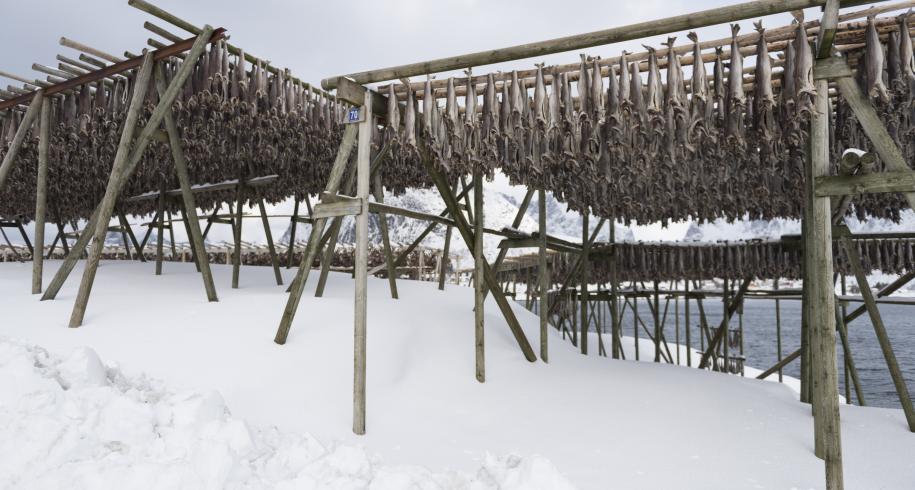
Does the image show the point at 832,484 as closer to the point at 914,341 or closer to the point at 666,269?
the point at 666,269

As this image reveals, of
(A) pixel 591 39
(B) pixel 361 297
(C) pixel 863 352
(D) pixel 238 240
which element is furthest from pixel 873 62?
(C) pixel 863 352

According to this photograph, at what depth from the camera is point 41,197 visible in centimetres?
726

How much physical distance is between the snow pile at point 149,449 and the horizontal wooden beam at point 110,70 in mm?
4059

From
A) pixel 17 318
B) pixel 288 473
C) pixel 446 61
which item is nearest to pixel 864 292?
pixel 446 61

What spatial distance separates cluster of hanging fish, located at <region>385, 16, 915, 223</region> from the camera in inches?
154

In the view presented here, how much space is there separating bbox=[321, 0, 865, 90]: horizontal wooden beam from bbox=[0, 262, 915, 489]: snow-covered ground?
9.53 feet

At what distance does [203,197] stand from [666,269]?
39.6 ft

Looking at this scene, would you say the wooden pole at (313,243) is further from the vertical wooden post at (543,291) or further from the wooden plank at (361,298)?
the vertical wooden post at (543,291)

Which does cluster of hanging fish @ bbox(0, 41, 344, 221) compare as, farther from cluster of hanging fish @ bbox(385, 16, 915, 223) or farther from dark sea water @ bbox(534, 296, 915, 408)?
dark sea water @ bbox(534, 296, 915, 408)

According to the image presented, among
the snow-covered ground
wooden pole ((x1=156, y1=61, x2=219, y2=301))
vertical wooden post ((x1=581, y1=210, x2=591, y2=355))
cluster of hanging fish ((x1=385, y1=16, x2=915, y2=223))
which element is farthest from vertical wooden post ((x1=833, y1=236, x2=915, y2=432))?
wooden pole ((x1=156, y1=61, x2=219, y2=301))

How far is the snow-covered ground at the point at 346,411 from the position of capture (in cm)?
288

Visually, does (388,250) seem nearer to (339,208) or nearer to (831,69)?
(339,208)

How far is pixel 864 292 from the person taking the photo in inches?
219

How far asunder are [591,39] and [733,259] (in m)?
8.98
